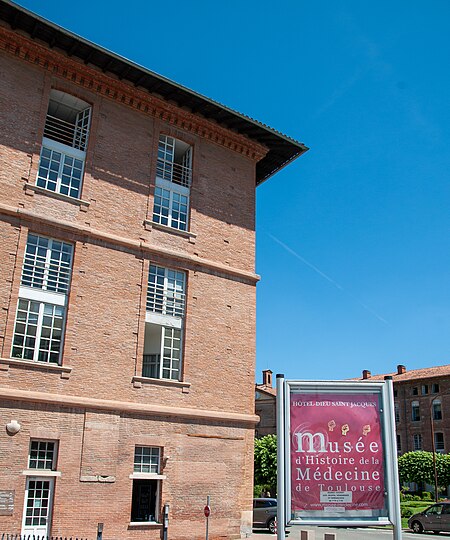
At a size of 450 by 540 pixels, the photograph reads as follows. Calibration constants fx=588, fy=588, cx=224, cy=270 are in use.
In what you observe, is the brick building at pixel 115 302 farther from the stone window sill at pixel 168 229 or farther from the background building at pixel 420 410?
the background building at pixel 420 410

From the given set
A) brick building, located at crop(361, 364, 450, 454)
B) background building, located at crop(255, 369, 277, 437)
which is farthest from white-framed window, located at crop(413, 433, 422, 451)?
background building, located at crop(255, 369, 277, 437)

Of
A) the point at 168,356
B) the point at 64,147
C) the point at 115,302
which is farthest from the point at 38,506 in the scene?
the point at 64,147

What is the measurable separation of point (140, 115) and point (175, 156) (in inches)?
92.8

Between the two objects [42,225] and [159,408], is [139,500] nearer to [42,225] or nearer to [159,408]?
[159,408]

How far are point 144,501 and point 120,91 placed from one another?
528 inches

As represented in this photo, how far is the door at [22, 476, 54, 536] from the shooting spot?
1539 centimetres

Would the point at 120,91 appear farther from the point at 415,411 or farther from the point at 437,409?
the point at 415,411

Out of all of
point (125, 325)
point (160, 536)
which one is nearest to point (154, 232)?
point (125, 325)

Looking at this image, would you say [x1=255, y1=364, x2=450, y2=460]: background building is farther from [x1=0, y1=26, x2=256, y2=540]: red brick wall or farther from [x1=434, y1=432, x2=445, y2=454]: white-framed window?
[x1=0, y1=26, x2=256, y2=540]: red brick wall

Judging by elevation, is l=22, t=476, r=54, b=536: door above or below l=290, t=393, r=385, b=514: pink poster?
below

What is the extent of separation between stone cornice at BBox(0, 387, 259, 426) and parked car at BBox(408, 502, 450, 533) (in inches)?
529

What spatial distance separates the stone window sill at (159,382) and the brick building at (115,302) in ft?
0.22

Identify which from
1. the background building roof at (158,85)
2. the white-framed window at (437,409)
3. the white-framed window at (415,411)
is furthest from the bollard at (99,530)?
the white-framed window at (415,411)

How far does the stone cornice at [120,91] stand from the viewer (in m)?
18.5
